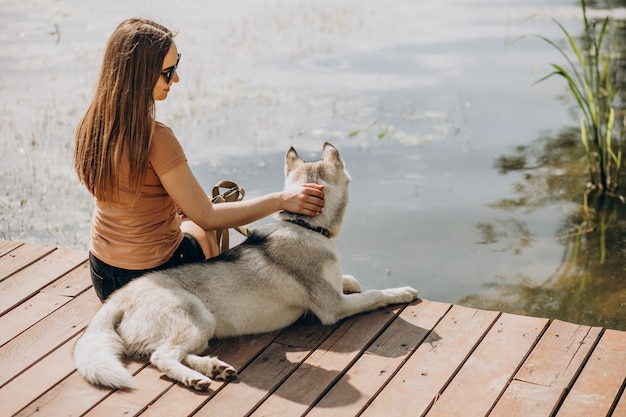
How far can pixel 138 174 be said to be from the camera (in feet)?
12.2

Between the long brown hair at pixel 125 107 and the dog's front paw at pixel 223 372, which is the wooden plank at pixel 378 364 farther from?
the long brown hair at pixel 125 107

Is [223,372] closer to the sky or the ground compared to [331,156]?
closer to the ground

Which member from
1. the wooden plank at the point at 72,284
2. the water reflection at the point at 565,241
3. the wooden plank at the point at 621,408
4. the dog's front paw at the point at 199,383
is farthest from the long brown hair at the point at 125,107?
the water reflection at the point at 565,241

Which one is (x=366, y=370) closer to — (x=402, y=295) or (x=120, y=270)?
(x=402, y=295)

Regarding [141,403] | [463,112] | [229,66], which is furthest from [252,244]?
[229,66]

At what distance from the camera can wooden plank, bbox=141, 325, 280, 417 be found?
3381 millimetres

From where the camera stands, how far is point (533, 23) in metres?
11.7

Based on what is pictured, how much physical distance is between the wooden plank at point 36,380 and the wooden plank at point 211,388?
54 centimetres

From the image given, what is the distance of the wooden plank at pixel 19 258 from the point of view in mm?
4871

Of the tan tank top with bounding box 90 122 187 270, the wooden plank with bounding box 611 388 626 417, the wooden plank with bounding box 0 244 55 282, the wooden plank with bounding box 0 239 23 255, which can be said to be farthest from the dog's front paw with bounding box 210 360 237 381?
the wooden plank with bounding box 0 239 23 255

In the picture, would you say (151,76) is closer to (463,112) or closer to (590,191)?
(590,191)

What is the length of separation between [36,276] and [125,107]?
1622mm

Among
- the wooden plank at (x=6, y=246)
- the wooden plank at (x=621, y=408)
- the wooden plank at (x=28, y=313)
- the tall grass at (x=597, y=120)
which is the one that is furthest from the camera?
the tall grass at (x=597, y=120)

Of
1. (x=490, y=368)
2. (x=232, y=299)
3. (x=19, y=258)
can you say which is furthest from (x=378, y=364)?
(x=19, y=258)
